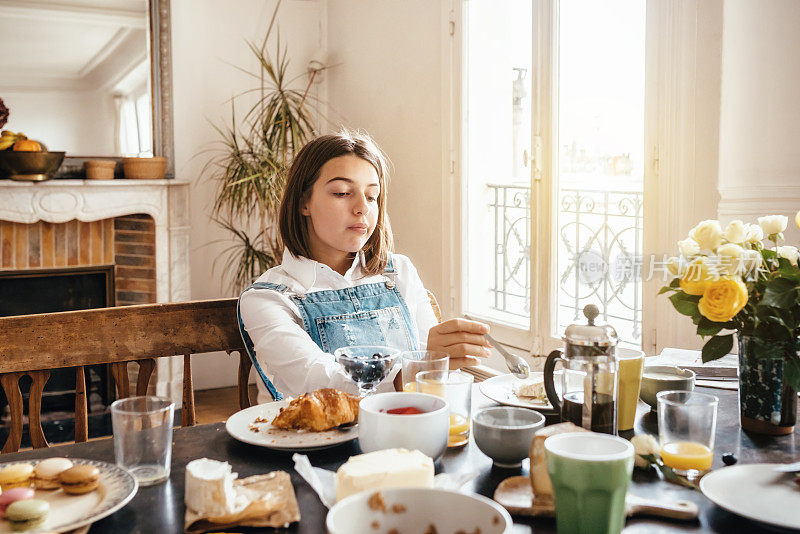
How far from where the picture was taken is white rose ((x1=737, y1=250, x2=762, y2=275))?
1.12m

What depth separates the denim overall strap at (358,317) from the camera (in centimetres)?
171

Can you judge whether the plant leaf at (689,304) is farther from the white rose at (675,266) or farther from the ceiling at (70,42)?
the ceiling at (70,42)

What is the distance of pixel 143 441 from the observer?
3.34ft

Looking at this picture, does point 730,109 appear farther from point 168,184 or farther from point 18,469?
point 168,184

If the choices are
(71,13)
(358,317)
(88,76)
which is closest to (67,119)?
(88,76)

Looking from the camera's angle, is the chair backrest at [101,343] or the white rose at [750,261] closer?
the white rose at [750,261]

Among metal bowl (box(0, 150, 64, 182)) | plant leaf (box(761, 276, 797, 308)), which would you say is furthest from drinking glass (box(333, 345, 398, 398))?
metal bowl (box(0, 150, 64, 182))

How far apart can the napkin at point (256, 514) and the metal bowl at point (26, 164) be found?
3.26 m

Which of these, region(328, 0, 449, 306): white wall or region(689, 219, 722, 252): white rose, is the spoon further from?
region(328, 0, 449, 306): white wall

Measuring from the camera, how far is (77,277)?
13.6 ft

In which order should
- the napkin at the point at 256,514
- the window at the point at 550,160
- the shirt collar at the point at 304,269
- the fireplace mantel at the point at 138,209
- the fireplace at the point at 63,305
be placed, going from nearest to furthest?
the napkin at the point at 256,514, the shirt collar at the point at 304,269, the window at the point at 550,160, the fireplace mantel at the point at 138,209, the fireplace at the point at 63,305

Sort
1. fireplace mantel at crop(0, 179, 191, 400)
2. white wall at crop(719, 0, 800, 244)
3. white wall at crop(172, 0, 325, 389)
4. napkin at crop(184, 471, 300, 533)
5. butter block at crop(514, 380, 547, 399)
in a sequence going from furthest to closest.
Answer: white wall at crop(172, 0, 325, 389)
fireplace mantel at crop(0, 179, 191, 400)
white wall at crop(719, 0, 800, 244)
butter block at crop(514, 380, 547, 399)
napkin at crop(184, 471, 300, 533)

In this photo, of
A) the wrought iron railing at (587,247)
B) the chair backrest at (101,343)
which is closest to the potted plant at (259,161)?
the wrought iron railing at (587,247)

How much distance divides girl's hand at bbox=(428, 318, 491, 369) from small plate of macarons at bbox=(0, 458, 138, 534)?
2.07ft
